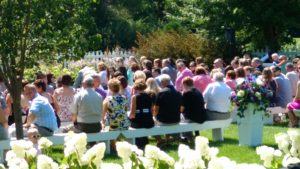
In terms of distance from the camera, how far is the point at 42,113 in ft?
43.5

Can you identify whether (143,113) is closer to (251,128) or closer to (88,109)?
(88,109)

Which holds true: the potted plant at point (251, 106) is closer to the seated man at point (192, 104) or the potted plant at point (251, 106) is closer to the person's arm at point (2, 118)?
the seated man at point (192, 104)

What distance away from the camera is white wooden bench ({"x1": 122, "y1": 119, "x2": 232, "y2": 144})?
1409cm

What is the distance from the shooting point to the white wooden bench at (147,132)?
13438 mm

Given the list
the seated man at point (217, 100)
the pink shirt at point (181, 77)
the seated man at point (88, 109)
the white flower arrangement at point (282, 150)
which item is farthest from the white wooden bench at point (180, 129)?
the white flower arrangement at point (282, 150)

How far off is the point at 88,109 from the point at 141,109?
1031 mm

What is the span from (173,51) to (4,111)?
56.3 ft

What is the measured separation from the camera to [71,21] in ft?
40.6

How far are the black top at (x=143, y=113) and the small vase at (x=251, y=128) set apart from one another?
5.40 feet

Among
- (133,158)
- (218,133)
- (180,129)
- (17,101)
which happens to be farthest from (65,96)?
(133,158)

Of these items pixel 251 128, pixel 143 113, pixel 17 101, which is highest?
pixel 17 101

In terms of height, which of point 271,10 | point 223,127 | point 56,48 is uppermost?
point 271,10

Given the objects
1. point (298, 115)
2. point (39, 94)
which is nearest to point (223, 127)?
point (298, 115)

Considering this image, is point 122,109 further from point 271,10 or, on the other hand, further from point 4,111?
point 271,10
